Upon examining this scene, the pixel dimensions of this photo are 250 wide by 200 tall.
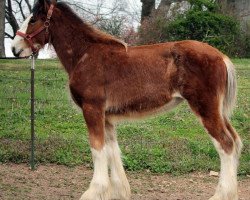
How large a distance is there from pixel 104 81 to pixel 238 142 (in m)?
1.73

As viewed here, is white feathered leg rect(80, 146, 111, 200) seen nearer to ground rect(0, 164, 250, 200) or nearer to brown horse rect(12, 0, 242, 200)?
brown horse rect(12, 0, 242, 200)

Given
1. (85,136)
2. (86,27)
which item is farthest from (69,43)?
(85,136)

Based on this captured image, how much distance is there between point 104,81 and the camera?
6793 millimetres

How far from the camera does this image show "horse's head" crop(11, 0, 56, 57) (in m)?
7.05

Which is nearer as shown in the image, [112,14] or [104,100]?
[104,100]

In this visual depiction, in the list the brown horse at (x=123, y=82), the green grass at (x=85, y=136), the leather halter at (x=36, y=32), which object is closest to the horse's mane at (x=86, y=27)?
the brown horse at (x=123, y=82)

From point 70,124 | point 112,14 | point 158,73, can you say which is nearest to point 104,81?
point 158,73

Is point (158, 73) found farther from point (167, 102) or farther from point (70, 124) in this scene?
point (70, 124)

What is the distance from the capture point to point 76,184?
25.8 feet

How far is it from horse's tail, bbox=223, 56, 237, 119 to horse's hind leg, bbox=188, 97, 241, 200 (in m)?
0.26

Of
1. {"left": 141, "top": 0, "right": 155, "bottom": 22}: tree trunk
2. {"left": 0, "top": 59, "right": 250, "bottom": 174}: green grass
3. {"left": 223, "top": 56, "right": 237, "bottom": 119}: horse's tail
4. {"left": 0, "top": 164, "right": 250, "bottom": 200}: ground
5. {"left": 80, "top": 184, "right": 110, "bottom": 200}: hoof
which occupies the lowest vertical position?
{"left": 0, "top": 164, "right": 250, "bottom": 200}: ground

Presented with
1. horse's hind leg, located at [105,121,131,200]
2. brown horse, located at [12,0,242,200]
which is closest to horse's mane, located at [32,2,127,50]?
brown horse, located at [12,0,242,200]

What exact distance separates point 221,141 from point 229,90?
63 centimetres

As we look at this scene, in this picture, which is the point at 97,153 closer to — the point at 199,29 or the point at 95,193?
the point at 95,193
